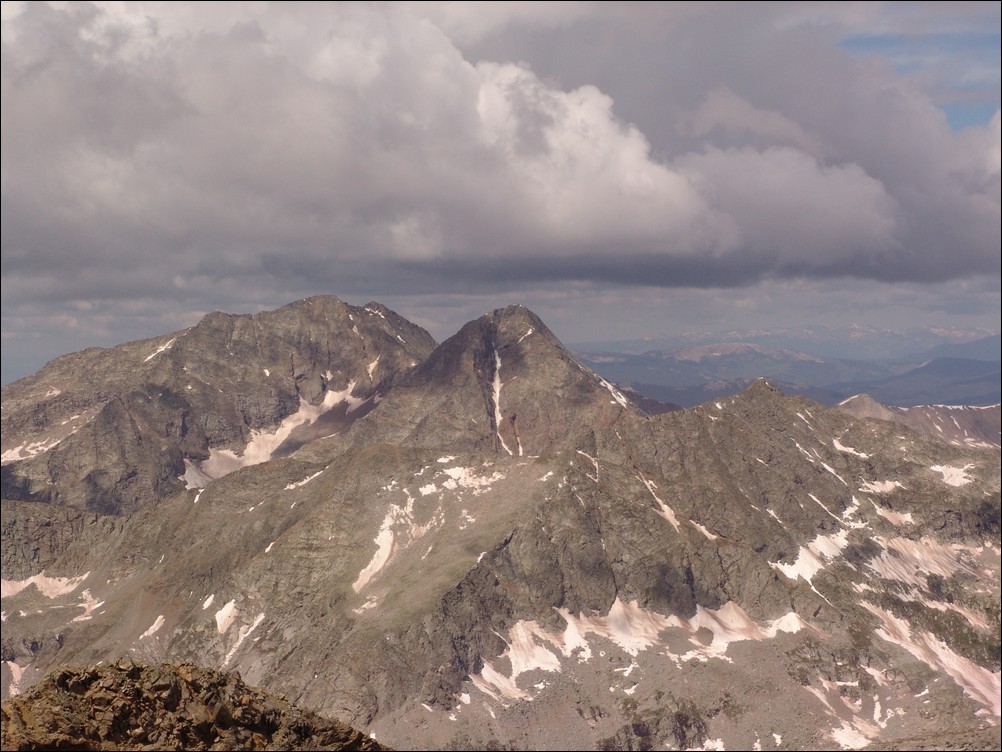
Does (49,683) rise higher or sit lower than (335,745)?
higher

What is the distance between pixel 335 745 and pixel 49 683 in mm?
19885

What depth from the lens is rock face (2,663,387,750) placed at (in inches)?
1826

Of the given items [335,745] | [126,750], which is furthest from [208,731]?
[335,745]

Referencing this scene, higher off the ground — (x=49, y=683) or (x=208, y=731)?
(x=49, y=683)

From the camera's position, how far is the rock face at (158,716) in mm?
46375

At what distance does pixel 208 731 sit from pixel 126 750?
6.00m

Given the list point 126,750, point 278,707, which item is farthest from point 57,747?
point 278,707

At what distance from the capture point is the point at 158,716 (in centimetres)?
5184

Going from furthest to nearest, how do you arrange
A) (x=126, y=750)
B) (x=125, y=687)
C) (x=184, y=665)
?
1. (x=184, y=665)
2. (x=125, y=687)
3. (x=126, y=750)

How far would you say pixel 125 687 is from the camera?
2051 inches

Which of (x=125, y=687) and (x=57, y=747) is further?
(x=125, y=687)

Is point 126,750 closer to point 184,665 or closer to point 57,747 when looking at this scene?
point 57,747

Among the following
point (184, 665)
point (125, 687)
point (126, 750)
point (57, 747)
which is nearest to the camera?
point (57, 747)

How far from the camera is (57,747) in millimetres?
44719
